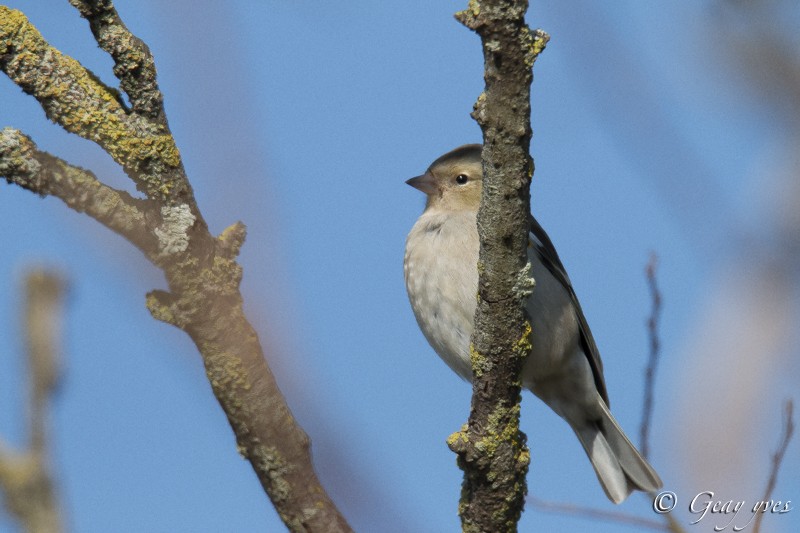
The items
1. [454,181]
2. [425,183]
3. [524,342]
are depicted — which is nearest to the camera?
[524,342]

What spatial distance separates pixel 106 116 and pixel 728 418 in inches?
138

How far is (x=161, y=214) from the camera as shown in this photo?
275 cm

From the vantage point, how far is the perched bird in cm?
536

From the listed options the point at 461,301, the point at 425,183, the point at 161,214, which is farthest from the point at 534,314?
the point at 161,214

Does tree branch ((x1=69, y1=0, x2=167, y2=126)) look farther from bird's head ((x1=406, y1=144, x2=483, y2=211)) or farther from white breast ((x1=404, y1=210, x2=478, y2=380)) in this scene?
bird's head ((x1=406, y1=144, x2=483, y2=211))

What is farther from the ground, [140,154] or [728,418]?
[140,154]

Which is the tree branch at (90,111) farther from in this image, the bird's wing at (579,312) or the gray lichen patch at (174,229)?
the bird's wing at (579,312)

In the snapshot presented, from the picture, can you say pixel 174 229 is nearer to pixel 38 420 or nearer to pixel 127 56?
pixel 127 56

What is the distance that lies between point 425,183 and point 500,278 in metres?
3.19

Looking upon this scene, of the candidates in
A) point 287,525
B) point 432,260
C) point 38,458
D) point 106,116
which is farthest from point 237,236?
point 432,260

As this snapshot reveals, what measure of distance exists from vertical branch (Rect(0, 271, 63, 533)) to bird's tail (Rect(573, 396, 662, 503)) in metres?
4.34

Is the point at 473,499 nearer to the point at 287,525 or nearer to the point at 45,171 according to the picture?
the point at 287,525

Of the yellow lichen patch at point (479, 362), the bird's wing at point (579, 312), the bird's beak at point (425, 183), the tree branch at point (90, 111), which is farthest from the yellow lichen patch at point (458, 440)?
the bird's beak at point (425, 183)

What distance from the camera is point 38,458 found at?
69.9 inches
